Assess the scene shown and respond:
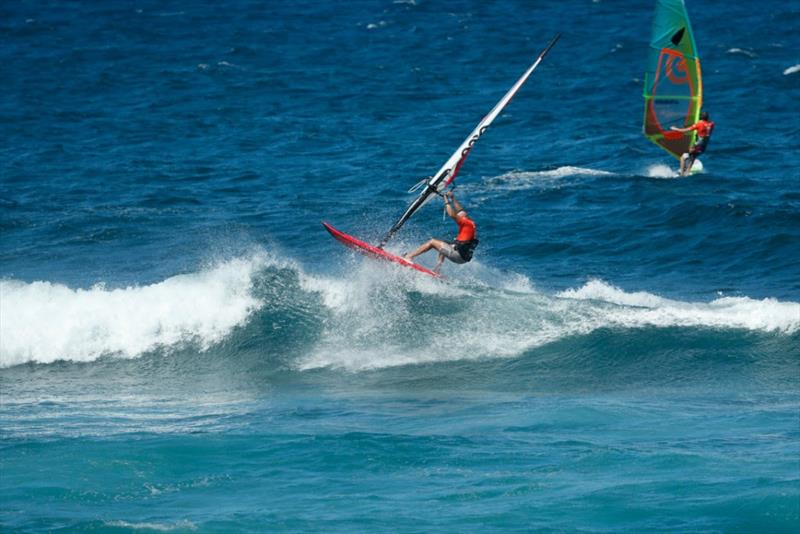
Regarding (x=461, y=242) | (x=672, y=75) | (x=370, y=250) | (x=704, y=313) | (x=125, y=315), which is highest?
(x=461, y=242)

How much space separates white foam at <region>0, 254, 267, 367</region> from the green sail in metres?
10.7

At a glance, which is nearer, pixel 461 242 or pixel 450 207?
pixel 450 207

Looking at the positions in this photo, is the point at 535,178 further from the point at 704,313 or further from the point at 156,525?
the point at 156,525

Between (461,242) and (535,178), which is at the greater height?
(461,242)

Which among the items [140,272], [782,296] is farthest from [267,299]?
[782,296]

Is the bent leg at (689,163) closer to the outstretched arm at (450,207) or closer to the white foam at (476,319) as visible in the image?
the white foam at (476,319)

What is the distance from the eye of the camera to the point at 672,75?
25.4 m

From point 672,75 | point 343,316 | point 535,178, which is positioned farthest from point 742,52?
point 343,316

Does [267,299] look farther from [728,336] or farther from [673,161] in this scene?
[673,161]

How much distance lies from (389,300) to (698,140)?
35.5ft

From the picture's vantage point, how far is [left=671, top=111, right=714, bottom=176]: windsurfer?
25328 mm

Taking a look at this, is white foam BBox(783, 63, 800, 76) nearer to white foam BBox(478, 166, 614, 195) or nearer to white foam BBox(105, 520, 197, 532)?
white foam BBox(478, 166, 614, 195)

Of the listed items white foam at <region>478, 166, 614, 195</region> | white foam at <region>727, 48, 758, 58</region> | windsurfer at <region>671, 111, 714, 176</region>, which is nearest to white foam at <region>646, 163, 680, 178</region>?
windsurfer at <region>671, 111, 714, 176</region>

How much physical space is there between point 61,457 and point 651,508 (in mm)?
6213
